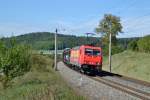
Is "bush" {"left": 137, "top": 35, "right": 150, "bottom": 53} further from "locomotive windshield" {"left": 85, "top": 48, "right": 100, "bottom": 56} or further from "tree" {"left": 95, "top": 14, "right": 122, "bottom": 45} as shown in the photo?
"locomotive windshield" {"left": 85, "top": 48, "right": 100, "bottom": 56}

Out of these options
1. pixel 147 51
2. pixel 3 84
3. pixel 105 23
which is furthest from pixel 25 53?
pixel 105 23

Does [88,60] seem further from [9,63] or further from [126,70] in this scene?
[9,63]

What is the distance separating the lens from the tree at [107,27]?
333 ft

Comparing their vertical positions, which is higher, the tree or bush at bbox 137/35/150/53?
the tree

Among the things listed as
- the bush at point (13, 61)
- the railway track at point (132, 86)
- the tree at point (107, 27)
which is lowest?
the railway track at point (132, 86)

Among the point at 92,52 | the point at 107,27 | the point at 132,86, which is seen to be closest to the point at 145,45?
the point at 107,27

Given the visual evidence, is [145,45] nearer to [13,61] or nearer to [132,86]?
[132,86]

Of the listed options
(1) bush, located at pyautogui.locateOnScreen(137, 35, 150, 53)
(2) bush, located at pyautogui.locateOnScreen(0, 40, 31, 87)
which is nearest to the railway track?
(2) bush, located at pyautogui.locateOnScreen(0, 40, 31, 87)

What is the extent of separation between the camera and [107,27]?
342 feet

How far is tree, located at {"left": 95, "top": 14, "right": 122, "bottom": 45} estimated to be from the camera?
101375 mm

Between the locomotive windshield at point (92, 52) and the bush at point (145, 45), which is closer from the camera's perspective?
the locomotive windshield at point (92, 52)

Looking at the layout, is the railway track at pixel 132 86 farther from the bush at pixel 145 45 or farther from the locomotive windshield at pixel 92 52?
the bush at pixel 145 45

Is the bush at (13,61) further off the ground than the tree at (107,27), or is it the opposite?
the tree at (107,27)

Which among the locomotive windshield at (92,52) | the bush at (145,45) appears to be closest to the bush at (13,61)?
the locomotive windshield at (92,52)
